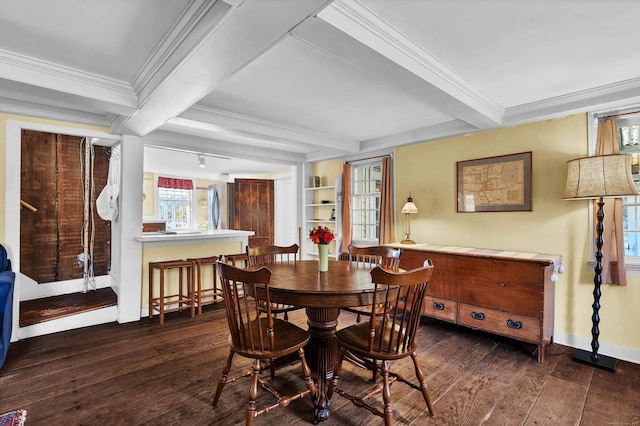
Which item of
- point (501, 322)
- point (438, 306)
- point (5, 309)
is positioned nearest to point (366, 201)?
point (438, 306)

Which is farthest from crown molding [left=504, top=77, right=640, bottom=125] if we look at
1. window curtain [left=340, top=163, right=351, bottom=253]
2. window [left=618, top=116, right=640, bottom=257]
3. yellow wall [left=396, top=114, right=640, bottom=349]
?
window curtain [left=340, top=163, right=351, bottom=253]

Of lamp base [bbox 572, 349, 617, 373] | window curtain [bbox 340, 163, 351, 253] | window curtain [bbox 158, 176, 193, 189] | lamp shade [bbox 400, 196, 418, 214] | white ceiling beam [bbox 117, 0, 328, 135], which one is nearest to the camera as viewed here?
white ceiling beam [bbox 117, 0, 328, 135]

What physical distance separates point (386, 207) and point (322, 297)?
2951 millimetres

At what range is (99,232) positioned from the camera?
4898mm

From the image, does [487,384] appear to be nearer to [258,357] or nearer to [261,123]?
[258,357]

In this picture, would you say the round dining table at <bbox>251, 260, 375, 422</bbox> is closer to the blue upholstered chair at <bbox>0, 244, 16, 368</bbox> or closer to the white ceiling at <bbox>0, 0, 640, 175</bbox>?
the white ceiling at <bbox>0, 0, 640, 175</bbox>

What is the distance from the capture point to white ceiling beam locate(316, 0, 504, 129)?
5.67ft

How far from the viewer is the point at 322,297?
6.15 feet

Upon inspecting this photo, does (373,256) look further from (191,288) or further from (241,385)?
(191,288)

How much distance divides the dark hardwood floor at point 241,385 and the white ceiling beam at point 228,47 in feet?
7.20

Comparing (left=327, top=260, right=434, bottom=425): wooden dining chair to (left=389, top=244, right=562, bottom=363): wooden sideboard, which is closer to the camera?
(left=327, top=260, right=434, bottom=425): wooden dining chair

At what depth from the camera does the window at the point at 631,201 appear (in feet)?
9.35

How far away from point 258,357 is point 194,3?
1.97m

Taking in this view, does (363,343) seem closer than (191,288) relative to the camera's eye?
Yes
